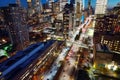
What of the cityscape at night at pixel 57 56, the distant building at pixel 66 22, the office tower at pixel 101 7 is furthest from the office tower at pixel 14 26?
the office tower at pixel 101 7

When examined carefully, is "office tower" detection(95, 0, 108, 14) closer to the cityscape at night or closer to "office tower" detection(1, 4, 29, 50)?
the cityscape at night

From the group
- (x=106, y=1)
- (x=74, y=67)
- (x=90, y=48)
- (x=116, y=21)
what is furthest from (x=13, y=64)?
(x=106, y=1)

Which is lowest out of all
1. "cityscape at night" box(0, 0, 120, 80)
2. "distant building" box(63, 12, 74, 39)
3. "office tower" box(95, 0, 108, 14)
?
"cityscape at night" box(0, 0, 120, 80)

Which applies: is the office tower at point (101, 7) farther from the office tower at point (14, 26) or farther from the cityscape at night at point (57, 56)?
the office tower at point (14, 26)

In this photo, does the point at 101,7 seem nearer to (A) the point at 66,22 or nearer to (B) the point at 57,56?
(A) the point at 66,22

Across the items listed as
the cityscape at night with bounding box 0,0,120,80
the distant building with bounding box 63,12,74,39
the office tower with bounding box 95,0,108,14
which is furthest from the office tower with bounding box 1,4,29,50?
the office tower with bounding box 95,0,108,14

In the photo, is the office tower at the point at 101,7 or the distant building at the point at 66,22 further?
the office tower at the point at 101,7

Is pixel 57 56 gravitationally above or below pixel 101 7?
below

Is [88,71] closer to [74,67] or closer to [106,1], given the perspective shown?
[74,67]

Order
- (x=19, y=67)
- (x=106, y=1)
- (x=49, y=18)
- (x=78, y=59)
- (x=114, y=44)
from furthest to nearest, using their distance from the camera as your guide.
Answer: (x=106, y=1)
(x=49, y=18)
(x=114, y=44)
(x=78, y=59)
(x=19, y=67)

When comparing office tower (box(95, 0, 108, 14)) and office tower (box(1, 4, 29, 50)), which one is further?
office tower (box(95, 0, 108, 14))

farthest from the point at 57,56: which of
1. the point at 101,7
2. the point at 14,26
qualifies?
the point at 101,7
